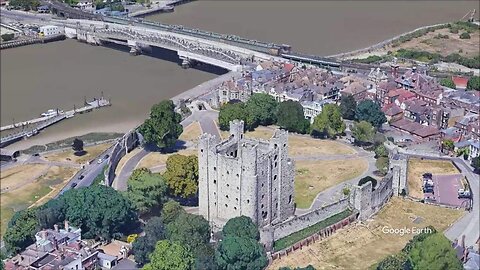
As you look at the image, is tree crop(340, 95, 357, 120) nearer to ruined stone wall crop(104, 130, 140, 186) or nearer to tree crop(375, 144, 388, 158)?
tree crop(375, 144, 388, 158)

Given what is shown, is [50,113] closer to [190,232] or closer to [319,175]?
[319,175]

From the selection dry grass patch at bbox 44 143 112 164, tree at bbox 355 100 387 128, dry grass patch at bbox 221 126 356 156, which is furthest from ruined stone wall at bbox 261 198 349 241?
dry grass patch at bbox 44 143 112 164

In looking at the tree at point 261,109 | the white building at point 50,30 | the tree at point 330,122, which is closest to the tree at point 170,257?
the tree at point 330,122

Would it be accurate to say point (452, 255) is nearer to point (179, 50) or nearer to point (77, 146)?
point (77, 146)

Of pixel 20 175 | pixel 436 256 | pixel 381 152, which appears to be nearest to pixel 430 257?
pixel 436 256

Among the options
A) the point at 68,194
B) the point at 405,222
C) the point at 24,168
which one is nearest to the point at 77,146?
the point at 24,168
